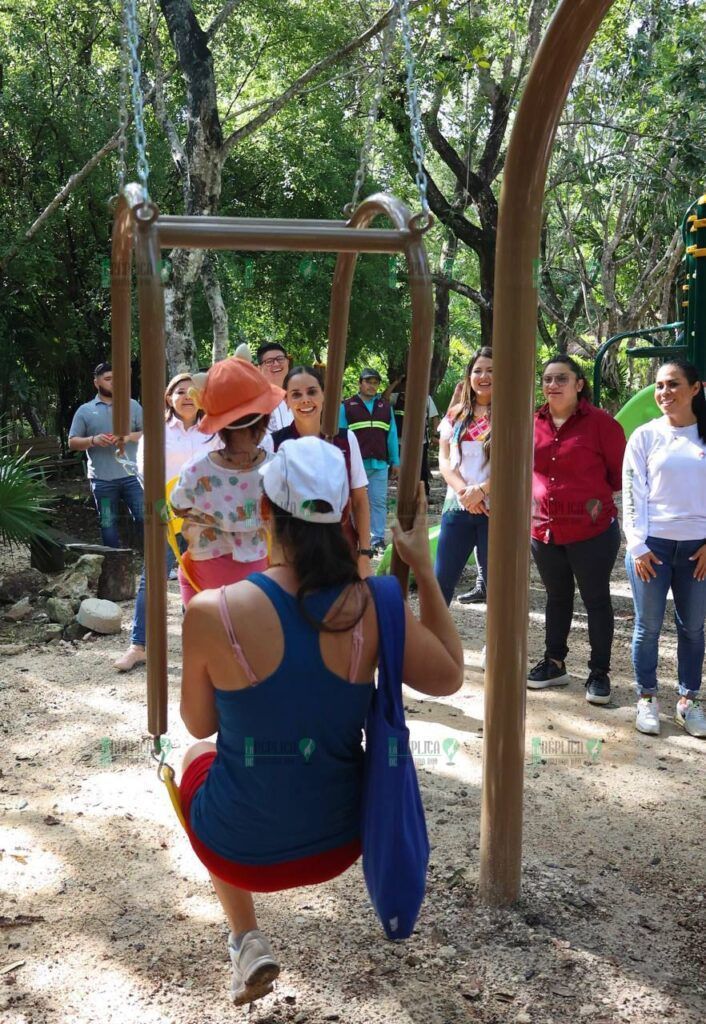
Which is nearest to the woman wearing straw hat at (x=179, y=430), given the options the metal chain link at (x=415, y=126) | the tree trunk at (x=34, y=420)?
the metal chain link at (x=415, y=126)

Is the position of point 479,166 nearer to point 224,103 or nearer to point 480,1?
point 480,1

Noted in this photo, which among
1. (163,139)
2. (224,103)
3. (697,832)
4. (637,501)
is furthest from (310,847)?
(224,103)

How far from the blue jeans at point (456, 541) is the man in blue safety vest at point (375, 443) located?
231 cm

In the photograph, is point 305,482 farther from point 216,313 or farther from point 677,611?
point 216,313

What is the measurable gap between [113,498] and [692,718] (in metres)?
4.26

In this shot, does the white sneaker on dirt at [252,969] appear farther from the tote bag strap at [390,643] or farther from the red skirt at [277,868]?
the tote bag strap at [390,643]

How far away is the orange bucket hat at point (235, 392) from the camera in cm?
284

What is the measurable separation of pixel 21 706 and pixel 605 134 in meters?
11.5

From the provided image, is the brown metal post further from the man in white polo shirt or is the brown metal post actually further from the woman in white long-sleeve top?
the man in white polo shirt

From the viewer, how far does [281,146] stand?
1290 centimetres

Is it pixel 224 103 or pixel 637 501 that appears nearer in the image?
pixel 637 501

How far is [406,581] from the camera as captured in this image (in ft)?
6.91

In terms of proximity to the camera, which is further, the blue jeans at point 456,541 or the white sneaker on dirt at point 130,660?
the white sneaker on dirt at point 130,660

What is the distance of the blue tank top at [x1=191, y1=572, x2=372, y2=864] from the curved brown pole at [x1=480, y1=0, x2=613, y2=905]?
2.82 ft
